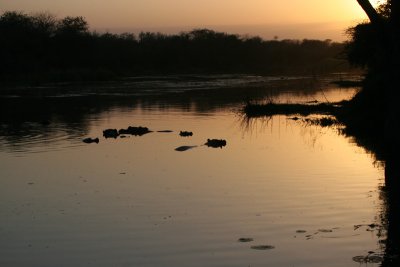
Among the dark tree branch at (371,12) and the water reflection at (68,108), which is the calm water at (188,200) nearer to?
the water reflection at (68,108)

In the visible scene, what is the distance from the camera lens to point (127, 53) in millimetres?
96500

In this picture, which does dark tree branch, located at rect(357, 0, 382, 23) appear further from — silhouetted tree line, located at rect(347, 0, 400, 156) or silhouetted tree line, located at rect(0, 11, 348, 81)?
silhouetted tree line, located at rect(0, 11, 348, 81)

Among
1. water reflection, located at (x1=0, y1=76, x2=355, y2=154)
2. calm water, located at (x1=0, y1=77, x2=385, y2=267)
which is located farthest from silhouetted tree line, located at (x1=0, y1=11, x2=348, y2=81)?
calm water, located at (x1=0, y1=77, x2=385, y2=267)

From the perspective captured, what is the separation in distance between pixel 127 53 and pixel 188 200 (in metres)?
87.2

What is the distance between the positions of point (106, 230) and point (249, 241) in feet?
7.10

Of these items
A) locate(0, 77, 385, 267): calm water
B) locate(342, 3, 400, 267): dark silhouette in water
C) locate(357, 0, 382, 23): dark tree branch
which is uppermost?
locate(357, 0, 382, 23): dark tree branch

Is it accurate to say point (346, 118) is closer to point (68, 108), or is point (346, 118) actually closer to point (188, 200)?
point (188, 200)

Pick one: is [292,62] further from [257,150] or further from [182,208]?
[182,208]

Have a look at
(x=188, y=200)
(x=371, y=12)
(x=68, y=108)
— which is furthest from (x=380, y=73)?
(x=68, y=108)

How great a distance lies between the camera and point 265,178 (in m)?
13.0

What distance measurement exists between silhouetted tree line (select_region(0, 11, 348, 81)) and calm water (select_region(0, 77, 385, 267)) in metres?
43.9

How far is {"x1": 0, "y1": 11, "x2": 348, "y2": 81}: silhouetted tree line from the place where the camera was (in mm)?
74875

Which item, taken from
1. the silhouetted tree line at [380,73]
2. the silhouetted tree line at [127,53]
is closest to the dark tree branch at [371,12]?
the silhouetted tree line at [380,73]

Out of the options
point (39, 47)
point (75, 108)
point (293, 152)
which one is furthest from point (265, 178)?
point (39, 47)
